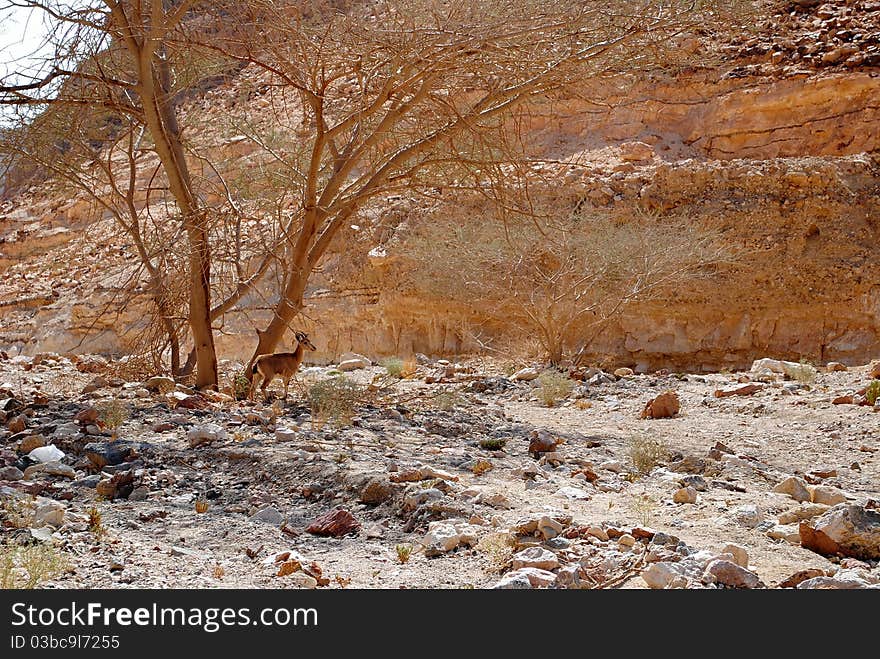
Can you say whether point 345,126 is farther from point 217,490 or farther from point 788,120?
point 788,120

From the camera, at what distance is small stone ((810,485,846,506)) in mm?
4820

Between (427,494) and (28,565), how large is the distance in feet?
6.25

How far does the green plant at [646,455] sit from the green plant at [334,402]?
2.32m

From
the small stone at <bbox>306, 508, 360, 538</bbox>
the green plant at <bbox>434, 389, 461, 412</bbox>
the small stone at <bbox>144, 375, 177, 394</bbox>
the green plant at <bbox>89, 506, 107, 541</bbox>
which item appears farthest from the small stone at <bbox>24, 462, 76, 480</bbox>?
the green plant at <bbox>434, 389, 461, 412</bbox>

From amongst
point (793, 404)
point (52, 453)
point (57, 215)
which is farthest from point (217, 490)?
point (57, 215)

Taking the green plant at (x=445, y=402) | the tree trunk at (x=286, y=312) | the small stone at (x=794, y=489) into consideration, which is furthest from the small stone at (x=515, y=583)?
the tree trunk at (x=286, y=312)

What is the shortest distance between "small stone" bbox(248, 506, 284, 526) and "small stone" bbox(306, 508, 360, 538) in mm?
195

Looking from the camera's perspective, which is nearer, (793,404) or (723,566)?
(723,566)

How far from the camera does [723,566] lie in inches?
126

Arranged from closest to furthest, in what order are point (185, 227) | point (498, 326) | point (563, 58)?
point (563, 58) < point (185, 227) < point (498, 326)

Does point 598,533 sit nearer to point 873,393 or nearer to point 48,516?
point 48,516

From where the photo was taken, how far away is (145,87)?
7992 millimetres

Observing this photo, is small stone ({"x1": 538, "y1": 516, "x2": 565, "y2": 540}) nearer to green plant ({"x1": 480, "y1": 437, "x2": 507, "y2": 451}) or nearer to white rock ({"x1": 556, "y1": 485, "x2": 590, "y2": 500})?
white rock ({"x1": 556, "y1": 485, "x2": 590, "y2": 500})

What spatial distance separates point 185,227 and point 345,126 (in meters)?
1.83
